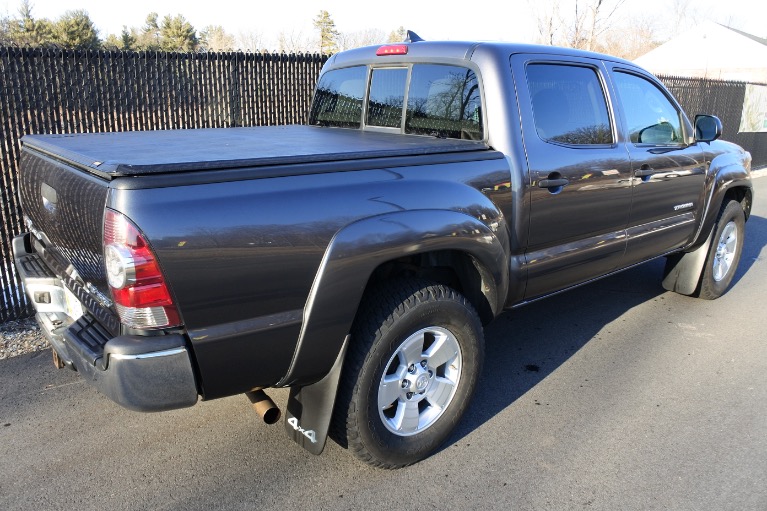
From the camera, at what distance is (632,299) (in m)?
5.36

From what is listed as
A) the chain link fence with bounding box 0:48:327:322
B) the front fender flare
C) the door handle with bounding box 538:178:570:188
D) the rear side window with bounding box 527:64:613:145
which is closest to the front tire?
the front fender flare

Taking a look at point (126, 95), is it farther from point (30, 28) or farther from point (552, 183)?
point (30, 28)

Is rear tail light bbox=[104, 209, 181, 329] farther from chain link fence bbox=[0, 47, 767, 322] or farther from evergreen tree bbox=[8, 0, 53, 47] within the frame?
evergreen tree bbox=[8, 0, 53, 47]

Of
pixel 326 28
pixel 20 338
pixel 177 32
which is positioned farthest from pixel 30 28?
pixel 20 338

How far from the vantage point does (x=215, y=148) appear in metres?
2.76

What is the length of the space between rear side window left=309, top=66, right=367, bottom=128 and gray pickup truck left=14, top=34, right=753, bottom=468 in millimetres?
24

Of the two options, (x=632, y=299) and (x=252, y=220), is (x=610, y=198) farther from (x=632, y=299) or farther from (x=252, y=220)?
(x=252, y=220)

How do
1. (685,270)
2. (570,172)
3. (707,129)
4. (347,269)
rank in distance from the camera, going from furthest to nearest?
(685,270)
(707,129)
(570,172)
(347,269)

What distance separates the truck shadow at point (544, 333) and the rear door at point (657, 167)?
72 cm

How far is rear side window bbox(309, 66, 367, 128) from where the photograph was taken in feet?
13.6

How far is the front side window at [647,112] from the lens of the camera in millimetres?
4062

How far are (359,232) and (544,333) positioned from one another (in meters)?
2.60

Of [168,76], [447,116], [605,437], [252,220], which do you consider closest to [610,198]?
[447,116]

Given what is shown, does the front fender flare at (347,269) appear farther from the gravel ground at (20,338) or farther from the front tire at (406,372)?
the gravel ground at (20,338)
